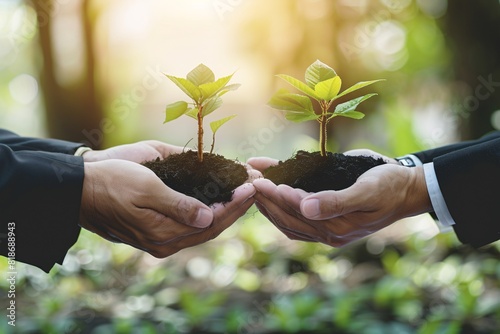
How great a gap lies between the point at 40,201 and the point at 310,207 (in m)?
0.54

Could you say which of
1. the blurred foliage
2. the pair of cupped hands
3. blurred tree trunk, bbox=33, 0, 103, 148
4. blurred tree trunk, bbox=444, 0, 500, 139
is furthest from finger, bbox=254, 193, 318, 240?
blurred tree trunk, bbox=444, 0, 500, 139

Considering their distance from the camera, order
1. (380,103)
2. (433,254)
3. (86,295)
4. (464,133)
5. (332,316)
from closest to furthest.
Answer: (332,316), (86,295), (433,254), (464,133), (380,103)

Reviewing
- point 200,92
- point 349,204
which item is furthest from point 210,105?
point 349,204

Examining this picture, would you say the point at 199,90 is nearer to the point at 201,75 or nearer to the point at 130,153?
the point at 201,75

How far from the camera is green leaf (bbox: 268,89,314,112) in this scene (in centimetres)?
117

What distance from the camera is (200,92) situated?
1149 millimetres

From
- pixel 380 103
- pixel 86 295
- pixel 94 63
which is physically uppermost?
pixel 94 63

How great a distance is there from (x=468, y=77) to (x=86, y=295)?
7.73 feet

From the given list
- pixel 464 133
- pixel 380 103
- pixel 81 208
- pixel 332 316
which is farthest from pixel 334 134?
pixel 81 208

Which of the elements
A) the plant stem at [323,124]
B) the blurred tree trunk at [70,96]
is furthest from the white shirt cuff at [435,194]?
the blurred tree trunk at [70,96]

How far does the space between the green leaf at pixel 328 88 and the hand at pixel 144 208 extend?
0.26 meters

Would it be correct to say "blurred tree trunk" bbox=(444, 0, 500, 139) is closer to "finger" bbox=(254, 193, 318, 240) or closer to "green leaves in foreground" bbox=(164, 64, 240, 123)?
"finger" bbox=(254, 193, 318, 240)

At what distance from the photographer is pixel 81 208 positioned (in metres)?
1.10

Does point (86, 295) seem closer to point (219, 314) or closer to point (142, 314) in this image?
point (142, 314)
